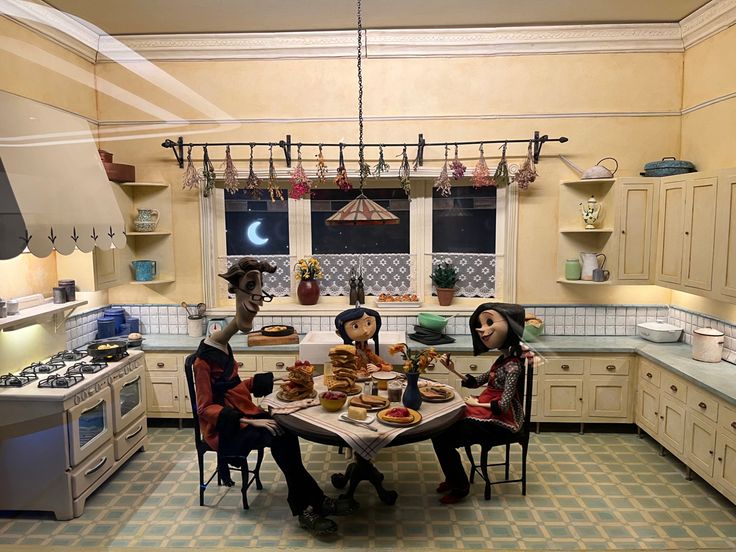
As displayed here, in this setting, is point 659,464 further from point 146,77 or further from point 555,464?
point 146,77

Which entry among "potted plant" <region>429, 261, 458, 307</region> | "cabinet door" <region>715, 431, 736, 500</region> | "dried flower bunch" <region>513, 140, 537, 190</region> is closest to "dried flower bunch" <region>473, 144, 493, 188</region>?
"dried flower bunch" <region>513, 140, 537, 190</region>

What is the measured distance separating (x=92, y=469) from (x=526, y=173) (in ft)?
11.5

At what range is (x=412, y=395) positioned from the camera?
2.81m

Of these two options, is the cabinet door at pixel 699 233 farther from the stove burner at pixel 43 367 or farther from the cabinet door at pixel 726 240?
the stove burner at pixel 43 367

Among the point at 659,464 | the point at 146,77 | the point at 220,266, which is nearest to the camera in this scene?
the point at 146,77

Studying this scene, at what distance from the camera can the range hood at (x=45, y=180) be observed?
1328mm

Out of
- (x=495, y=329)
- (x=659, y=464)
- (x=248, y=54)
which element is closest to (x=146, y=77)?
(x=248, y=54)

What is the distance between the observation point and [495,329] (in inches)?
119

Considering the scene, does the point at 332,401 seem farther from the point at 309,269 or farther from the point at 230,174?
the point at 230,174

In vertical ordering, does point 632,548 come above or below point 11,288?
below

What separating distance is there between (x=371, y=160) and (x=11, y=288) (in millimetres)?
2936

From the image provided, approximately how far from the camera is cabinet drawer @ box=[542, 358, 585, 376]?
395cm

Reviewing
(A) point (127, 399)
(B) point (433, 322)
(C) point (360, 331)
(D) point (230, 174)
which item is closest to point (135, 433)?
(A) point (127, 399)

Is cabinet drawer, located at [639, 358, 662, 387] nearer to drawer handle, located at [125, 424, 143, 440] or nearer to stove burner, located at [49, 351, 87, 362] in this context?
drawer handle, located at [125, 424, 143, 440]
